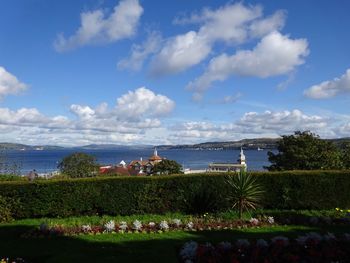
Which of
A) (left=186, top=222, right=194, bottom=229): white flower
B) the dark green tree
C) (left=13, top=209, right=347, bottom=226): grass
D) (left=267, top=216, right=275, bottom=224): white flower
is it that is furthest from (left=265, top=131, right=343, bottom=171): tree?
(left=186, top=222, right=194, bottom=229): white flower

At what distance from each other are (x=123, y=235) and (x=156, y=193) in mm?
4401

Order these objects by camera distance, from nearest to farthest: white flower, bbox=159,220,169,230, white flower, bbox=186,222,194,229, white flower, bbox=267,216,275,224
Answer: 1. white flower, bbox=159,220,169,230
2. white flower, bbox=186,222,194,229
3. white flower, bbox=267,216,275,224

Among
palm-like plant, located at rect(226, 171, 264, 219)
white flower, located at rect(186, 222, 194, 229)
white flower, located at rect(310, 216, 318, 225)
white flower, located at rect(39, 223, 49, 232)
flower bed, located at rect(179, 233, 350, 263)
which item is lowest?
white flower, located at rect(310, 216, 318, 225)

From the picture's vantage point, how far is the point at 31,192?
1559cm

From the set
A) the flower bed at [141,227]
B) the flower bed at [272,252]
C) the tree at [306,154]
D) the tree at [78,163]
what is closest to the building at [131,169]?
the tree at [78,163]

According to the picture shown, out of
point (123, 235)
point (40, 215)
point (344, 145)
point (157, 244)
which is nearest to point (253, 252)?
point (157, 244)

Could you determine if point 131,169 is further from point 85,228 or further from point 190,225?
point 85,228

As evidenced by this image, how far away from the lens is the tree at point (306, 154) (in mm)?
29016

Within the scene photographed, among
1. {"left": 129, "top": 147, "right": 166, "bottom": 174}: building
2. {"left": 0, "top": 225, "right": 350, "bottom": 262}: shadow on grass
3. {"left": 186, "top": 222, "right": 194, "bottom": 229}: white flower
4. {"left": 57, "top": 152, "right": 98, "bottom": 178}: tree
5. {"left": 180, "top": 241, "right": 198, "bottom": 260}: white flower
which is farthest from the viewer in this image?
{"left": 129, "top": 147, "right": 166, "bottom": 174}: building

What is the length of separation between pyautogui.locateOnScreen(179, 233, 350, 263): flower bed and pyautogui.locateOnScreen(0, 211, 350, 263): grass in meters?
0.70

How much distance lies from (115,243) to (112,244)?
5.6 inches

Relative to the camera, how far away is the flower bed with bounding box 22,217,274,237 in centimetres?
1216

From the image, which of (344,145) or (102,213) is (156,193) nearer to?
(102,213)

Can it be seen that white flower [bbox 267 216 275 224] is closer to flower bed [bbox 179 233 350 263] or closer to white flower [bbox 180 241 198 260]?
flower bed [bbox 179 233 350 263]
